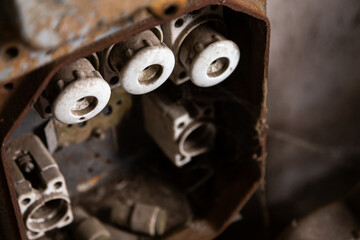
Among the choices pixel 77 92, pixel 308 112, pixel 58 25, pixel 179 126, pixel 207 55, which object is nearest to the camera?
pixel 58 25

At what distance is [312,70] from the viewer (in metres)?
1.57

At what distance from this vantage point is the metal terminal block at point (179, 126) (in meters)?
1.20

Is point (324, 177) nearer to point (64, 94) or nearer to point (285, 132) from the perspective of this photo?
point (285, 132)

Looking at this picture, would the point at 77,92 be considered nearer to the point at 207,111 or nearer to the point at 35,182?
the point at 35,182

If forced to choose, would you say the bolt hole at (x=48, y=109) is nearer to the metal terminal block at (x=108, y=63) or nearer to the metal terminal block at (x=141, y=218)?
the metal terminal block at (x=108, y=63)

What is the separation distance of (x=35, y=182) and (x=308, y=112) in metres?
0.88

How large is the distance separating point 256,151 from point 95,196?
1.38ft

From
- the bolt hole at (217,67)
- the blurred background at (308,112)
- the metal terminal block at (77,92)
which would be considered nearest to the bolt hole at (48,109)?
the metal terminal block at (77,92)

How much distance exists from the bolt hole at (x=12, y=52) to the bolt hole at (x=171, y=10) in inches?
7.9

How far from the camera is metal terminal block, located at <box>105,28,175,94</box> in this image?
89cm

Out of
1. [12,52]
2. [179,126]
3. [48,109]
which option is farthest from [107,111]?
[12,52]

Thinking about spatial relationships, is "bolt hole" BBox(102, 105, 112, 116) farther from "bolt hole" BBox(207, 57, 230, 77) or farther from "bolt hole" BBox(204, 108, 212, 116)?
"bolt hole" BBox(207, 57, 230, 77)

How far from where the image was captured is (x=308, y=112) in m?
1.67

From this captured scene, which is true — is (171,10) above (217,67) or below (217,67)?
above
